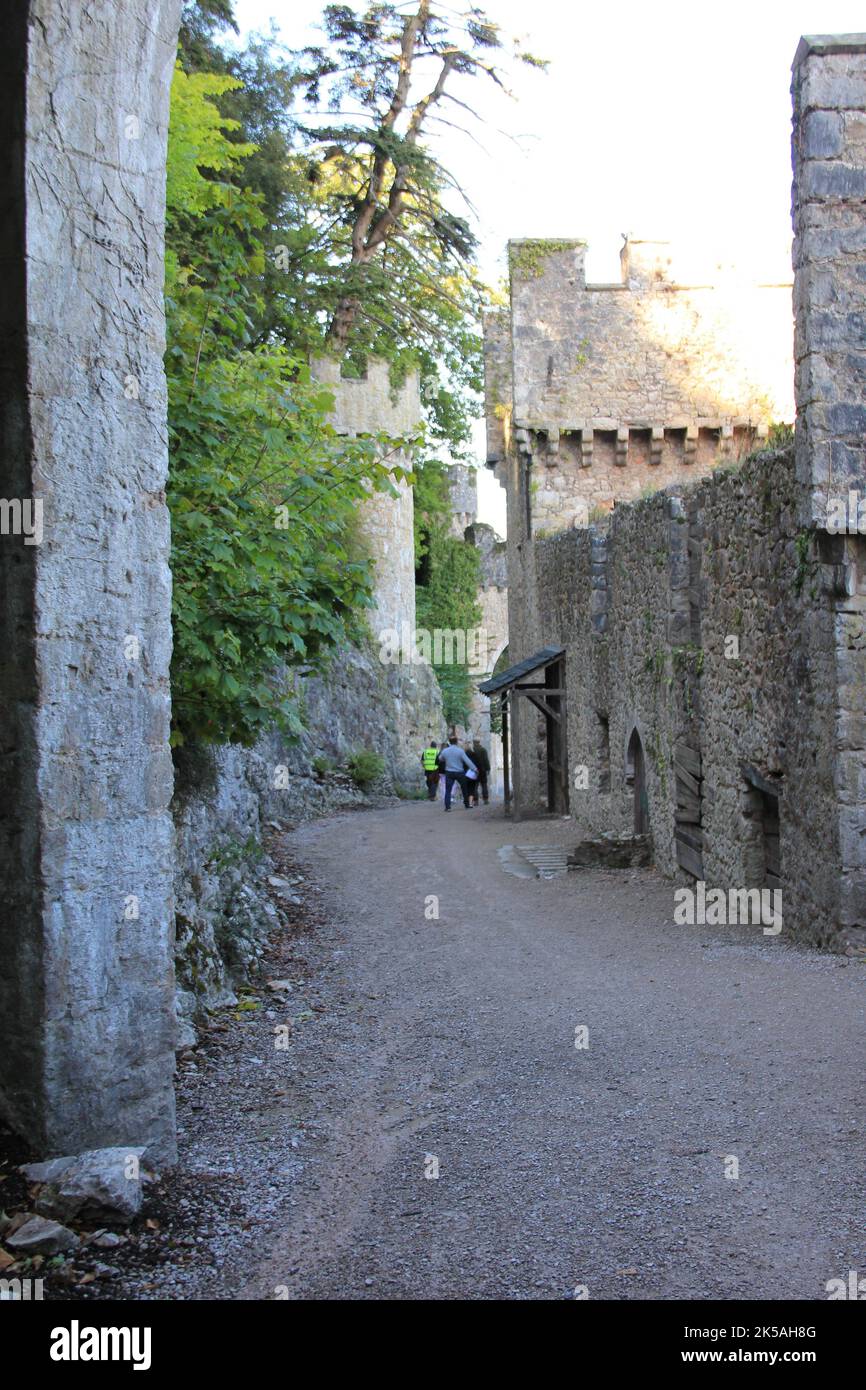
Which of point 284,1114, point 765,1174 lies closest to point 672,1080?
point 765,1174

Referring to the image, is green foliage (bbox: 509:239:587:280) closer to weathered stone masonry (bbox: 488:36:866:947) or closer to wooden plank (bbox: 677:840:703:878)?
weathered stone masonry (bbox: 488:36:866:947)

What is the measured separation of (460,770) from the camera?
22.9 m

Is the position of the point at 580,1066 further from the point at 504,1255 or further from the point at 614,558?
the point at 614,558

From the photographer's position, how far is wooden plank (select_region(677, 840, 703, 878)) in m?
11.5

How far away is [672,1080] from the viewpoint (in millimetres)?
5723

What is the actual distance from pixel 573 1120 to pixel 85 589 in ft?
10.0

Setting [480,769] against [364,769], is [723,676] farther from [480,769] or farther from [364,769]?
[364,769]

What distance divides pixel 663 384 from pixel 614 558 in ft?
26.5

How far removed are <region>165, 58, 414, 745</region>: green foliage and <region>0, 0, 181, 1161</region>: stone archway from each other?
1621mm

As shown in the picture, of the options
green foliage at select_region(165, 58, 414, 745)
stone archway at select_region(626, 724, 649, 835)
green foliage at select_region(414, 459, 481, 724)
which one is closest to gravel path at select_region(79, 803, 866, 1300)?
green foliage at select_region(165, 58, 414, 745)

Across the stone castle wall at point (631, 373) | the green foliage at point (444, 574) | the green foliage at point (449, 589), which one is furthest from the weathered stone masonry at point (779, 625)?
the green foliage at point (449, 589)

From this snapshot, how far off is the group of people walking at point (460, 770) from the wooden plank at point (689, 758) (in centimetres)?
1008

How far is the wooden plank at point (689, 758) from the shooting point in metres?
11.6

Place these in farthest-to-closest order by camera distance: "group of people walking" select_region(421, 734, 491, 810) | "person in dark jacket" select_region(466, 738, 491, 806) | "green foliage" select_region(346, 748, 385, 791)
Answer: "green foliage" select_region(346, 748, 385, 791) < "person in dark jacket" select_region(466, 738, 491, 806) < "group of people walking" select_region(421, 734, 491, 810)
